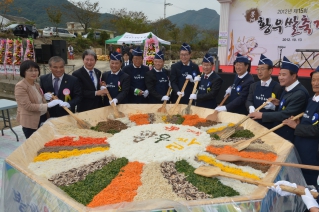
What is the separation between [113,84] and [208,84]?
1.68 m

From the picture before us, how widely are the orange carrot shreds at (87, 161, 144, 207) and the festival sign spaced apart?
1009cm

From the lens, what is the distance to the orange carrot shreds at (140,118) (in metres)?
4.04

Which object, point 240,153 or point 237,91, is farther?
point 237,91

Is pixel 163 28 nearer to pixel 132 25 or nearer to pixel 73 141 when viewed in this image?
pixel 132 25

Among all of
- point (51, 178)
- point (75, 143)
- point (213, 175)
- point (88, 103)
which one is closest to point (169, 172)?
point (213, 175)

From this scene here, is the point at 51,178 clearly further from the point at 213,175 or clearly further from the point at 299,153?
the point at 299,153

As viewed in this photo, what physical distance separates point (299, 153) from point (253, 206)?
1610mm

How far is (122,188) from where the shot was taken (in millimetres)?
2115

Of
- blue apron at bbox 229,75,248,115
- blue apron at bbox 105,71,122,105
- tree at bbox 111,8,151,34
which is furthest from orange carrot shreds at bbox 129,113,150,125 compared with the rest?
tree at bbox 111,8,151,34

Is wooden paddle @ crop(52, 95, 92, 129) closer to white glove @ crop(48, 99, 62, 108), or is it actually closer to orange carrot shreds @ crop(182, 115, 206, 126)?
white glove @ crop(48, 99, 62, 108)

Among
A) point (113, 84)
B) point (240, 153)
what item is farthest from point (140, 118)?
point (240, 153)

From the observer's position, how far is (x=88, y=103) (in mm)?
4480

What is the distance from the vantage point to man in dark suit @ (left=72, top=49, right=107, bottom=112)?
4.13m

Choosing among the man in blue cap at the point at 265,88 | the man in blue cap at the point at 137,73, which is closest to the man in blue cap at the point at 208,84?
the man in blue cap at the point at 265,88
